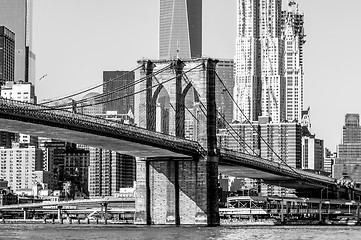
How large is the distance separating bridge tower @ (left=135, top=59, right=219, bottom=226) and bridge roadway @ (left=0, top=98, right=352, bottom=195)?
45.7 inches

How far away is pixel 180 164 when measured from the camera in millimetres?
77562

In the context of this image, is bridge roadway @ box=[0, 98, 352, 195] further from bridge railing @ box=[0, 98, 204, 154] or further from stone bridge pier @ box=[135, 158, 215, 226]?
stone bridge pier @ box=[135, 158, 215, 226]

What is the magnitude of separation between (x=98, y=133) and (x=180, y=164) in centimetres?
998

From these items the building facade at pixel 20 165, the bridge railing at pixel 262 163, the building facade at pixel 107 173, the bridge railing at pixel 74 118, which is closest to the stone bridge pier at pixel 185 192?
the bridge railing at pixel 74 118

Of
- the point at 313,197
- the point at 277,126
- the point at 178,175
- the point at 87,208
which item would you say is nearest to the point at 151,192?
the point at 178,175

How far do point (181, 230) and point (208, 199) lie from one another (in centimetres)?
855

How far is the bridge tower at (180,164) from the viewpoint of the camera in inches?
3054

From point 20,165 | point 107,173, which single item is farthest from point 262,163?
point 20,165

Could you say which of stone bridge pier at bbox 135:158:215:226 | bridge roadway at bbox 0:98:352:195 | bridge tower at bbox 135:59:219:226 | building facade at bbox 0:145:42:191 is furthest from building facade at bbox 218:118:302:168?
stone bridge pier at bbox 135:158:215:226

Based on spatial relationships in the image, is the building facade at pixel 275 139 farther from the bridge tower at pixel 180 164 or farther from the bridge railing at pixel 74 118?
the bridge railing at pixel 74 118

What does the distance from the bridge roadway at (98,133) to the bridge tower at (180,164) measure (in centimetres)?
116

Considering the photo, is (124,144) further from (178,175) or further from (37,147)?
(37,147)

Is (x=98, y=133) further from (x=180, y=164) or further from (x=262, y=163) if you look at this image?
(x=262, y=163)

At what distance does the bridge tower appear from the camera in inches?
3054
